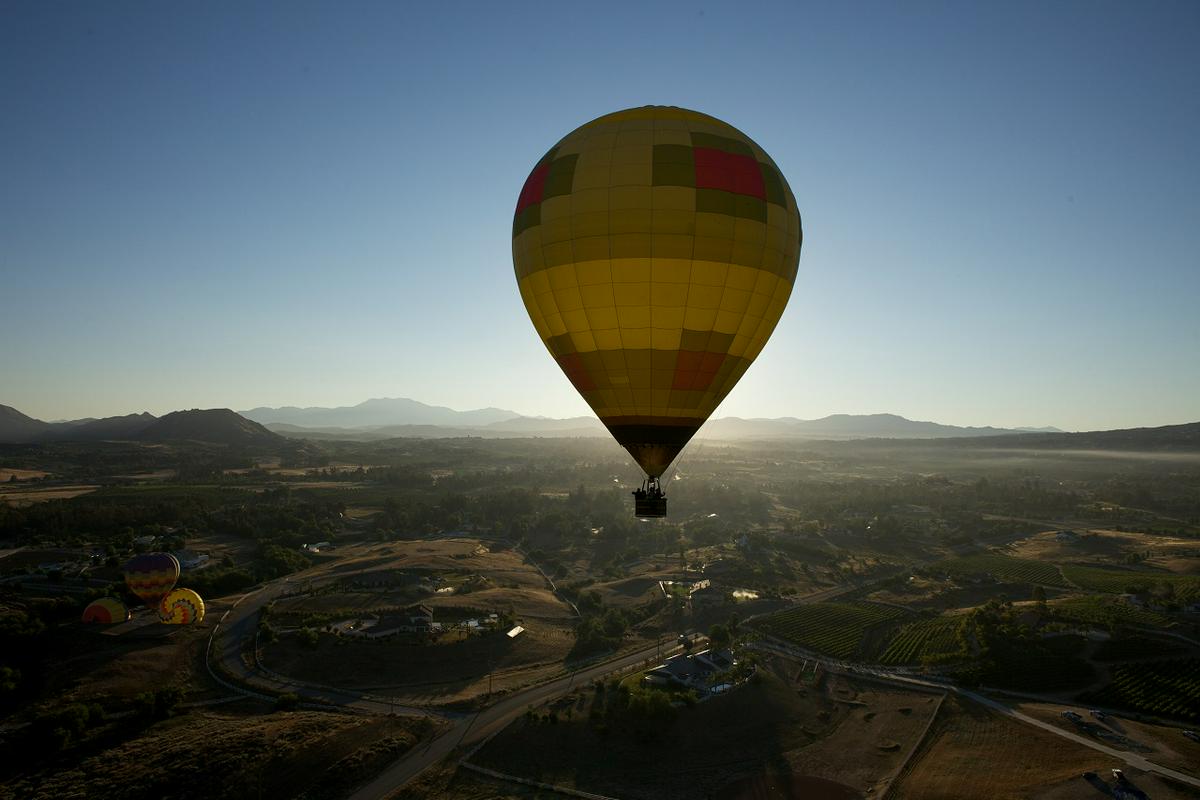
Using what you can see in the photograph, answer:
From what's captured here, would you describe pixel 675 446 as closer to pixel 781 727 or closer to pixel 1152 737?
pixel 781 727

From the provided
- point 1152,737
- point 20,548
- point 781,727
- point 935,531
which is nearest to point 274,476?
point 20,548

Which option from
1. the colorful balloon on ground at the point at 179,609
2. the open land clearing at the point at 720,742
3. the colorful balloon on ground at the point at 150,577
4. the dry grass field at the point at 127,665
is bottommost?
the open land clearing at the point at 720,742

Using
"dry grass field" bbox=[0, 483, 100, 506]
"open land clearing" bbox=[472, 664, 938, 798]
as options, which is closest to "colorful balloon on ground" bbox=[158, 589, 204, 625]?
"open land clearing" bbox=[472, 664, 938, 798]

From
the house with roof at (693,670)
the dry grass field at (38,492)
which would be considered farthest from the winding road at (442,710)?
the dry grass field at (38,492)

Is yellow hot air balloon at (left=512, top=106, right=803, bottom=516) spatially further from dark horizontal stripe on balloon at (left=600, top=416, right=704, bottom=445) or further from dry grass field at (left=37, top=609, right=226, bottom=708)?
dry grass field at (left=37, top=609, right=226, bottom=708)

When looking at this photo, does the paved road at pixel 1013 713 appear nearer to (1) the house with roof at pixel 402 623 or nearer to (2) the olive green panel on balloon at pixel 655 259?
(1) the house with roof at pixel 402 623

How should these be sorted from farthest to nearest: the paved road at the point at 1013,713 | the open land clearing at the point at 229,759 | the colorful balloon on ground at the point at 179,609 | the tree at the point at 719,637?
the tree at the point at 719,637 → the colorful balloon on ground at the point at 179,609 → the paved road at the point at 1013,713 → the open land clearing at the point at 229,759
